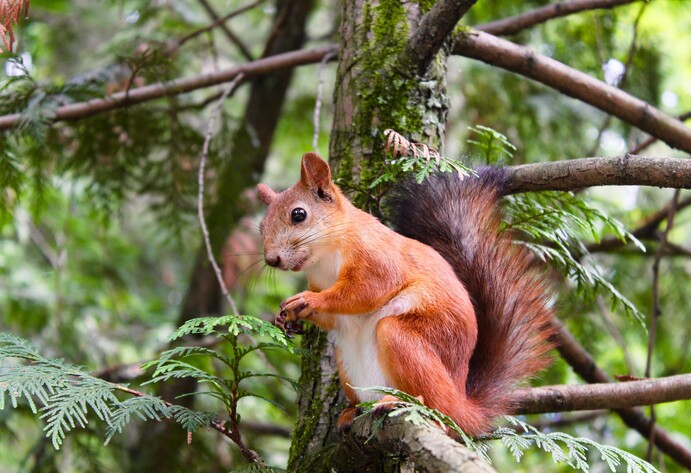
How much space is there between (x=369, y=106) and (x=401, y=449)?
1.05m

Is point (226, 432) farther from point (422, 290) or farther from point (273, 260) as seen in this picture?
point (422, 290)

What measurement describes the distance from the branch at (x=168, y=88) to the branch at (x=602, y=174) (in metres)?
1.04

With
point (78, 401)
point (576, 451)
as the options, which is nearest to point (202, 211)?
point (78, 401)

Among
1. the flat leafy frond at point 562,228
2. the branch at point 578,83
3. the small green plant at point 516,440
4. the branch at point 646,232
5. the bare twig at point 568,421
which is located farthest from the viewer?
the bare twig at point 568,421

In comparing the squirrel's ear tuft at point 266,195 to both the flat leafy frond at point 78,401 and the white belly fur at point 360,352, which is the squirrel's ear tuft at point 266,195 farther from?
the flat leafy frond at point 78,401

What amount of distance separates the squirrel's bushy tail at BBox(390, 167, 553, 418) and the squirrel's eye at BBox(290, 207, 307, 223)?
0.25 metres

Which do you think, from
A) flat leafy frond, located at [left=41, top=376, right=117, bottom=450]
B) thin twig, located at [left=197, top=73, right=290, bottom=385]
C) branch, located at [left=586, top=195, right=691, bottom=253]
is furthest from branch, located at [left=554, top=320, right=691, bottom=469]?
flat leafy frond, located at [left=41, top=376, right=117, bottom=450]

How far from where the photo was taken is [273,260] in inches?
68.7

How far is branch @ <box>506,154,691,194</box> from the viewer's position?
161 centimetres

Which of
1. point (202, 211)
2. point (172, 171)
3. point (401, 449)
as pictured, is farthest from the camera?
point (172, 171)

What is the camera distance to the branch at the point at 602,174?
161 centimetres

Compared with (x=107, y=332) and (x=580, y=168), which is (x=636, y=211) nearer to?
(x=580, y=168)

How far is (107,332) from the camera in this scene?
533cm

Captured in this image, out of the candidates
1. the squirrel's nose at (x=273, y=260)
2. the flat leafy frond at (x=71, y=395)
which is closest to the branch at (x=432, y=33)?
the squirrel's nose at (x=273, y=260)
